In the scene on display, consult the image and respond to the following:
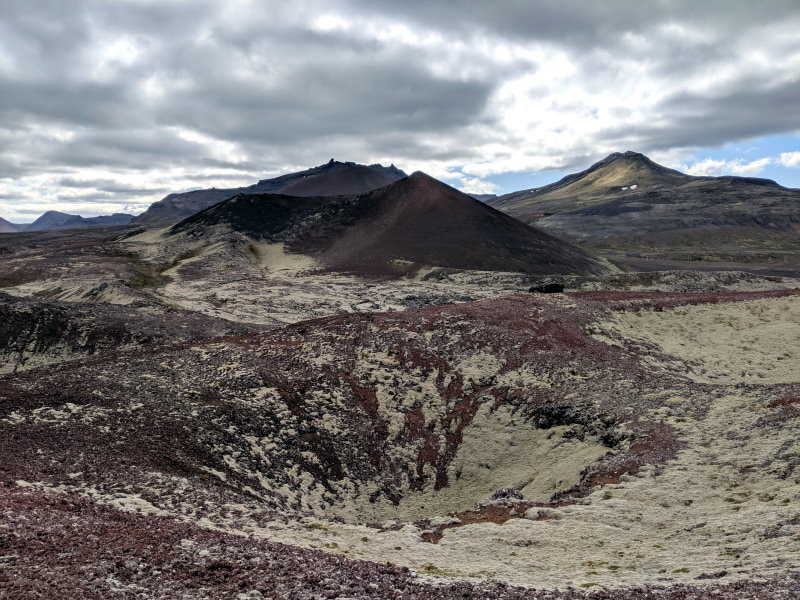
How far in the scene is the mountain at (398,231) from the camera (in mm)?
85438

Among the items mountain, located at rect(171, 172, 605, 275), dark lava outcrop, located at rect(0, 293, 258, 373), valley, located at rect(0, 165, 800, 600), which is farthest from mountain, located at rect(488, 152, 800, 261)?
dark lava outcrop, located at rect(0, 293, 258, 373)

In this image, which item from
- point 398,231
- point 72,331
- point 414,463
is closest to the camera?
point 414,463

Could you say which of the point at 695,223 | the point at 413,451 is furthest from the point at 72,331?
the point at 695,223

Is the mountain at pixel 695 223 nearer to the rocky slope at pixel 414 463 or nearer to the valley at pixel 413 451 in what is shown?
the valley at pixel 413 451

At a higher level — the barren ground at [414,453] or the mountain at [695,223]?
the mountain at [695,223]

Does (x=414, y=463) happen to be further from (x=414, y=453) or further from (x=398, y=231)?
(x=398, y=231)

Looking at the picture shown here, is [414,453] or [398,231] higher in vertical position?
[398,231]

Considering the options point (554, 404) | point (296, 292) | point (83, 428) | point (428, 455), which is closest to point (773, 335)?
point (554, 404)

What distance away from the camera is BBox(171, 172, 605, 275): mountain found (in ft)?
280

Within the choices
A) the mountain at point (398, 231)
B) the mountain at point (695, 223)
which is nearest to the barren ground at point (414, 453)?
the mountain at point (398, 231)

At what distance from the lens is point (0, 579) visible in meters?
7.98

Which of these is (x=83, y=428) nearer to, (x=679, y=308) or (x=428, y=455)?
(x=428, y=455)

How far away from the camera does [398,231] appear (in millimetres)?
94562

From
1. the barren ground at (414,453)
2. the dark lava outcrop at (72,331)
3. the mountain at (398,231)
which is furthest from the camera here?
the mountain at (398,231)
